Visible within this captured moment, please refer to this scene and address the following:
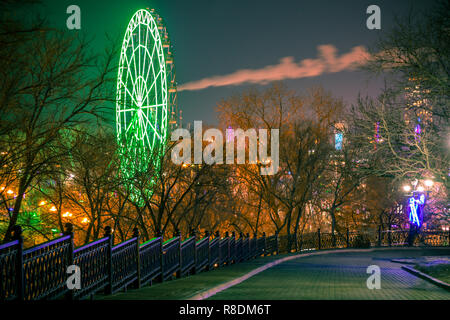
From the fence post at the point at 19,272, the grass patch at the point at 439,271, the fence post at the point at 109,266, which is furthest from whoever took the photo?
the grass patch at the point at 439,271

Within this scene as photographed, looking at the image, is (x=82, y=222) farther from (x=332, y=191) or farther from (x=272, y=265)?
(x=332, y=191)

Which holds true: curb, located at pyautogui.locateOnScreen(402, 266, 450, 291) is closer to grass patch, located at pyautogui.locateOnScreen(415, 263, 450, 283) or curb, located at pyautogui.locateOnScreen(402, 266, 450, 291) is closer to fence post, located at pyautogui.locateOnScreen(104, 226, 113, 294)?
grass patch, located at pyautogui.locateOnScreen(415, 263, 450, 283)

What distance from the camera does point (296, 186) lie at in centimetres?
4366

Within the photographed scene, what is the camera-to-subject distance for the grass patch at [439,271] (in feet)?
56.3

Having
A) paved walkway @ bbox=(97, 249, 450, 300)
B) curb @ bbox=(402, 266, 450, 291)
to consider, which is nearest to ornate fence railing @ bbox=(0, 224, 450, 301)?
paved walkway @ bbox=(97, 249, 450, 300)

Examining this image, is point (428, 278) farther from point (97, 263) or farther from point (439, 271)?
point (97, 263)

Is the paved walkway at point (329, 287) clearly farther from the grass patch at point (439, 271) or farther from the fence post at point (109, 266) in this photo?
the fence post at point (109, 266)

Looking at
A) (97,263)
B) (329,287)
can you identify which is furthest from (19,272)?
(329,287)

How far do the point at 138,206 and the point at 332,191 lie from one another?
89.6ft

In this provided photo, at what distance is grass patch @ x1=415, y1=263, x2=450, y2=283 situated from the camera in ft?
56.3

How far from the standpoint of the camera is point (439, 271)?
18625 mm

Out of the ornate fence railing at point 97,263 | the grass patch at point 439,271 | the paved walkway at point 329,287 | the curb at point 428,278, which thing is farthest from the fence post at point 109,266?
the grass patch at point 439,271

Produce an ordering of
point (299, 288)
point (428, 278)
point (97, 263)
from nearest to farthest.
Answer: point (97, 263)
point (299, 288)
point (428, 278)

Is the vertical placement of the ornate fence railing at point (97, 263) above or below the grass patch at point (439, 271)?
above
